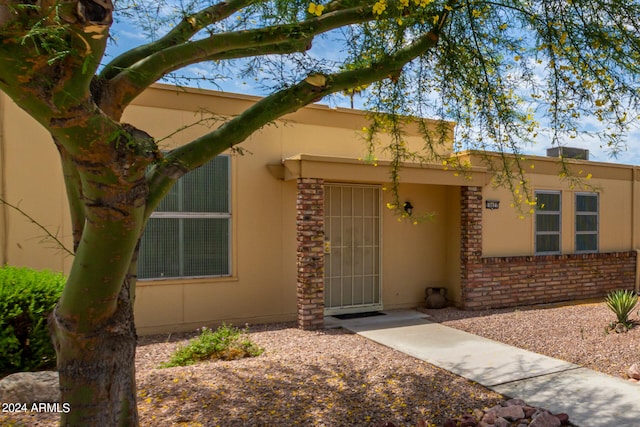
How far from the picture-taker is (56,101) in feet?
6.38

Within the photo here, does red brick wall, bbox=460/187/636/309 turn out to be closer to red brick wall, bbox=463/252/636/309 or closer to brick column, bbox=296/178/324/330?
red brick wall, bbox=463/252/636/309

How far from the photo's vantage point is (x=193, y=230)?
7.36 metres

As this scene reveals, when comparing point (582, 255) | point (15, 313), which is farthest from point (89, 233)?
point (582, 255)

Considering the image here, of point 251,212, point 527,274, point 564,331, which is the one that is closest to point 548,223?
point 527,274

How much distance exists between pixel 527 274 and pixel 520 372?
4.82 meters

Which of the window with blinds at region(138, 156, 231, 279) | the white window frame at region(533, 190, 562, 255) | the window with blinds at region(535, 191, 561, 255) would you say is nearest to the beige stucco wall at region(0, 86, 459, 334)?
the window with blinds at region(138, 156, 231, 279)

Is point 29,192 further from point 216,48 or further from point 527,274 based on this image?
point 527,274

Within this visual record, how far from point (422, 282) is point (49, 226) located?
21.9ft

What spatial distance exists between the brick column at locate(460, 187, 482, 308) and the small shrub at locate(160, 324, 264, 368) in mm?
4666

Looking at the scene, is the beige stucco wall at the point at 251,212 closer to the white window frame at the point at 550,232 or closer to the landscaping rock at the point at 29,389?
the white window frame at the point at 550,232

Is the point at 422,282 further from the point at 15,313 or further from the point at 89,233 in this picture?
the point at 89,233

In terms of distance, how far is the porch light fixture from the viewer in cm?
934

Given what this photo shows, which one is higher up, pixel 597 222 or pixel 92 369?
pixel 597 222

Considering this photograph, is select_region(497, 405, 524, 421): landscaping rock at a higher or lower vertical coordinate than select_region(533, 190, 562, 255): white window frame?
lower
